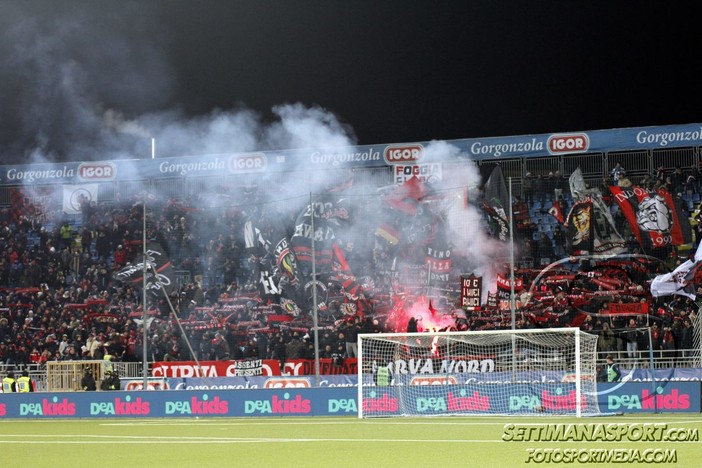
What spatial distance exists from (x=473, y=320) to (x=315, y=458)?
2578cm

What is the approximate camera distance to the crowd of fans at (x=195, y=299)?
3675 cm

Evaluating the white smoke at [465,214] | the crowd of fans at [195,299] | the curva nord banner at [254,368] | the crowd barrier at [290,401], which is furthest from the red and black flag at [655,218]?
the crowd barrier at [290,401]

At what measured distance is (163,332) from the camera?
40375 mm

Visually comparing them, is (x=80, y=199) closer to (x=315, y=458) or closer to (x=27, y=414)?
(x=27, y=414)

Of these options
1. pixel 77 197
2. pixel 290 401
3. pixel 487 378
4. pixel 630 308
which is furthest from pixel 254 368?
pixel 77 197

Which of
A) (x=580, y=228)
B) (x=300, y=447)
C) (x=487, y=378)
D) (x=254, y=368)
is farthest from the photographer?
(x=580, y=228)

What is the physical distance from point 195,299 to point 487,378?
672 inches

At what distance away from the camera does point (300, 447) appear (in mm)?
14180

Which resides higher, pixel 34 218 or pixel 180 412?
pixel 34 218

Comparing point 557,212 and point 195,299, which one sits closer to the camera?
point 557,212

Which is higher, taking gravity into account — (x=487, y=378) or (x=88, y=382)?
(x=487, y=378)

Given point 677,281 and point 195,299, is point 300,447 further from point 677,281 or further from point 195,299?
point 195,299

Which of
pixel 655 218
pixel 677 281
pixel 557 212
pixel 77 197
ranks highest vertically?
pixel 77 197

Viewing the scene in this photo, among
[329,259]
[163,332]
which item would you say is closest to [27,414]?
[163,332]
